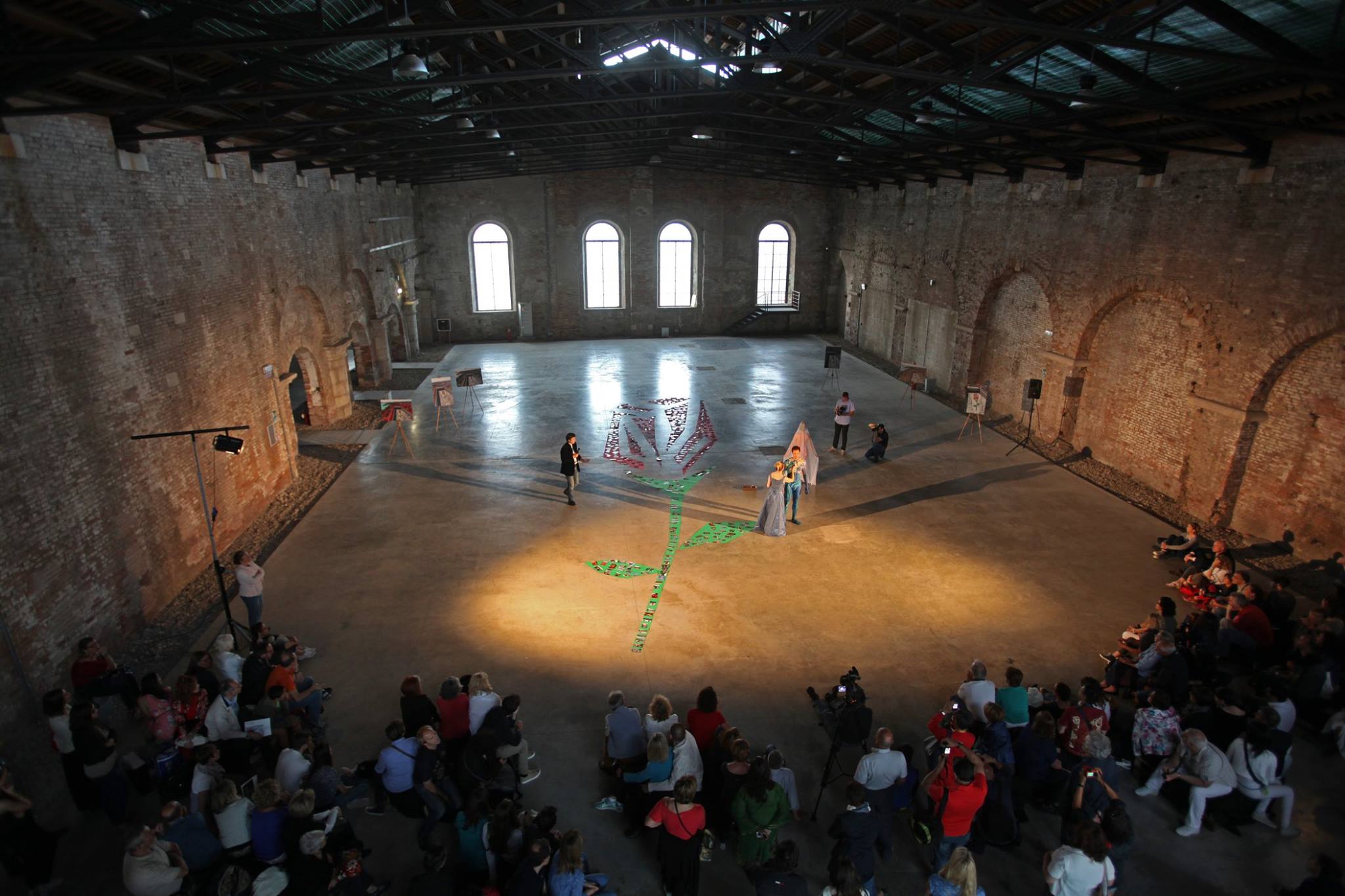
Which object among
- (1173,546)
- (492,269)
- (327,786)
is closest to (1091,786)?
(327,786)

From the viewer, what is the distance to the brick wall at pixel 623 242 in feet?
99.5

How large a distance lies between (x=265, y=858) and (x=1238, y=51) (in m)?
13.5

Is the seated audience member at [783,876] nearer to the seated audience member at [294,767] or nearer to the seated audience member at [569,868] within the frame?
the seated audience member at [569,868]

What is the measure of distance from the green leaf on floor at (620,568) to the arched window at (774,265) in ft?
77.7

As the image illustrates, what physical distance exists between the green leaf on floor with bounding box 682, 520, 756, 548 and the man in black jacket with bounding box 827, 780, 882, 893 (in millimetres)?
6745

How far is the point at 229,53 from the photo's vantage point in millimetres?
9609

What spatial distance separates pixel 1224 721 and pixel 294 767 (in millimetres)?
8334

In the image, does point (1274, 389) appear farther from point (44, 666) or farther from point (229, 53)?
point (44, 666)

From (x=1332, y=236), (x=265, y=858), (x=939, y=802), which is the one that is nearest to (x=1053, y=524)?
(x=1332, y=236)

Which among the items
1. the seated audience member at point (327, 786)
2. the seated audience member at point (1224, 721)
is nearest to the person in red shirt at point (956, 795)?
the seated audience member at point (1224, 721)

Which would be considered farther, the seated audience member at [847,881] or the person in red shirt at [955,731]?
the person in red shirt at [955,731]

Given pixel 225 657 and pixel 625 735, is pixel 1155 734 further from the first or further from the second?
pixel 225 657

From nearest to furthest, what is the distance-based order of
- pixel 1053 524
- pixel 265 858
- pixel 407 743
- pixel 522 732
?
pixel 265 858 → pixel 407 743 → pixel 522 732 → pixel 1053 524

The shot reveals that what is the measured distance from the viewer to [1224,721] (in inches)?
283
